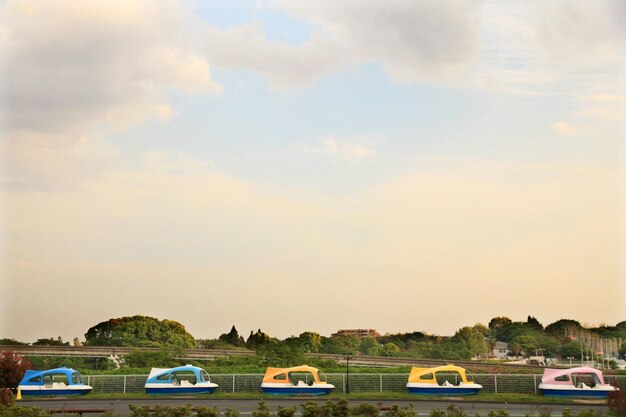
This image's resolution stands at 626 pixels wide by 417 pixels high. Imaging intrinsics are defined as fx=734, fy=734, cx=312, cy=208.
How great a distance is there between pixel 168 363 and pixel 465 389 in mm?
27900

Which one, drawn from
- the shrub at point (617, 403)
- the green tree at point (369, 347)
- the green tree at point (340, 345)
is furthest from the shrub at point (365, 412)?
the green tree at point (369, 347)

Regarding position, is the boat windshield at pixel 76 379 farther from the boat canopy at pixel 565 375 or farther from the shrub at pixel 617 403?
the shrub at pixel 617 403

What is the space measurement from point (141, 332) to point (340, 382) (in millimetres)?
83477

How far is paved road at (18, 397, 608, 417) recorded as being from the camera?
3647cm

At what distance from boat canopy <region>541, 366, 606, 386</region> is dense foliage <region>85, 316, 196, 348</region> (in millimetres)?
82673

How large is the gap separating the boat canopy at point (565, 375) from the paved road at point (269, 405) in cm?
174

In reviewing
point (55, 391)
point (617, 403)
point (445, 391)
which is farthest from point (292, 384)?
point (617, 403)

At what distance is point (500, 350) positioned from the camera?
411ft

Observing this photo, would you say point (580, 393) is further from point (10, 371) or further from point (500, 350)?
Answer: point (500, 350)

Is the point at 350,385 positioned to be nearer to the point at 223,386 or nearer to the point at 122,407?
the point at 223,386

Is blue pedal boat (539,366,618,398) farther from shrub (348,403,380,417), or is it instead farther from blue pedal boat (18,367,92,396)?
blue pedal boat (18,367,92,396)

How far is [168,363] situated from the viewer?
60.0 metres

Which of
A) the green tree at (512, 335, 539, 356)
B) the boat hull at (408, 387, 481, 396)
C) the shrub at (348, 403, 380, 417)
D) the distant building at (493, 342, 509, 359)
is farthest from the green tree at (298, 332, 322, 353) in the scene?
the shrub at (348, 403, 380, 417)

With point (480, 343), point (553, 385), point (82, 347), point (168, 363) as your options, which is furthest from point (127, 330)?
point (553, 385)
